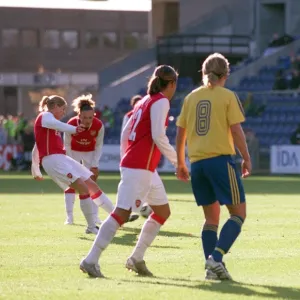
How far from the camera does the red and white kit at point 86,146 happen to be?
17.6 m

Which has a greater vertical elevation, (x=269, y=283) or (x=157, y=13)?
(x=157, y=13)

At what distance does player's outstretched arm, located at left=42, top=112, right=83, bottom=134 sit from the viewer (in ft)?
46.6

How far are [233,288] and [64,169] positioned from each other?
5.84 m

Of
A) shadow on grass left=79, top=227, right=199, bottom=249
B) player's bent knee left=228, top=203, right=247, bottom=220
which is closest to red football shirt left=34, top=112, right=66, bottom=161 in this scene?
shadow on grass left=79, top=227, right=199, bottom=249

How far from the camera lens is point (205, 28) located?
5094cm

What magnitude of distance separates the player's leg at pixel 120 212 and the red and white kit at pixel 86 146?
247 inches

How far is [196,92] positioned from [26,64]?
7592 cm

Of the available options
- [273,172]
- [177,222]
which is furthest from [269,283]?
[273,172]

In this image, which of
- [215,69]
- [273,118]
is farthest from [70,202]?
[273,118]

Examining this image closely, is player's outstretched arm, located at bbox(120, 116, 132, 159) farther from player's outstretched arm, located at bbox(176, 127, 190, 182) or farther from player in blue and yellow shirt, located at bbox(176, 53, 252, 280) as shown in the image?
player in blue and yellow shirt, located at bbox(176, 53, 252, 280)

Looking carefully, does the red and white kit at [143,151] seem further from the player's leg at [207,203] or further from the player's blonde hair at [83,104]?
the player's blonde hair at [83,104]

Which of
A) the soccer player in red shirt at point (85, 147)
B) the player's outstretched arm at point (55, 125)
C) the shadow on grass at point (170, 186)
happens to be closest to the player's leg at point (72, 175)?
the player's outstretched arm at point (55, 125)

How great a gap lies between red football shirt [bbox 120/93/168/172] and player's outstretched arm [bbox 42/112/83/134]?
2.95 meters

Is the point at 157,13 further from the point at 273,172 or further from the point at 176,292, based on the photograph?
the point at 176,292
